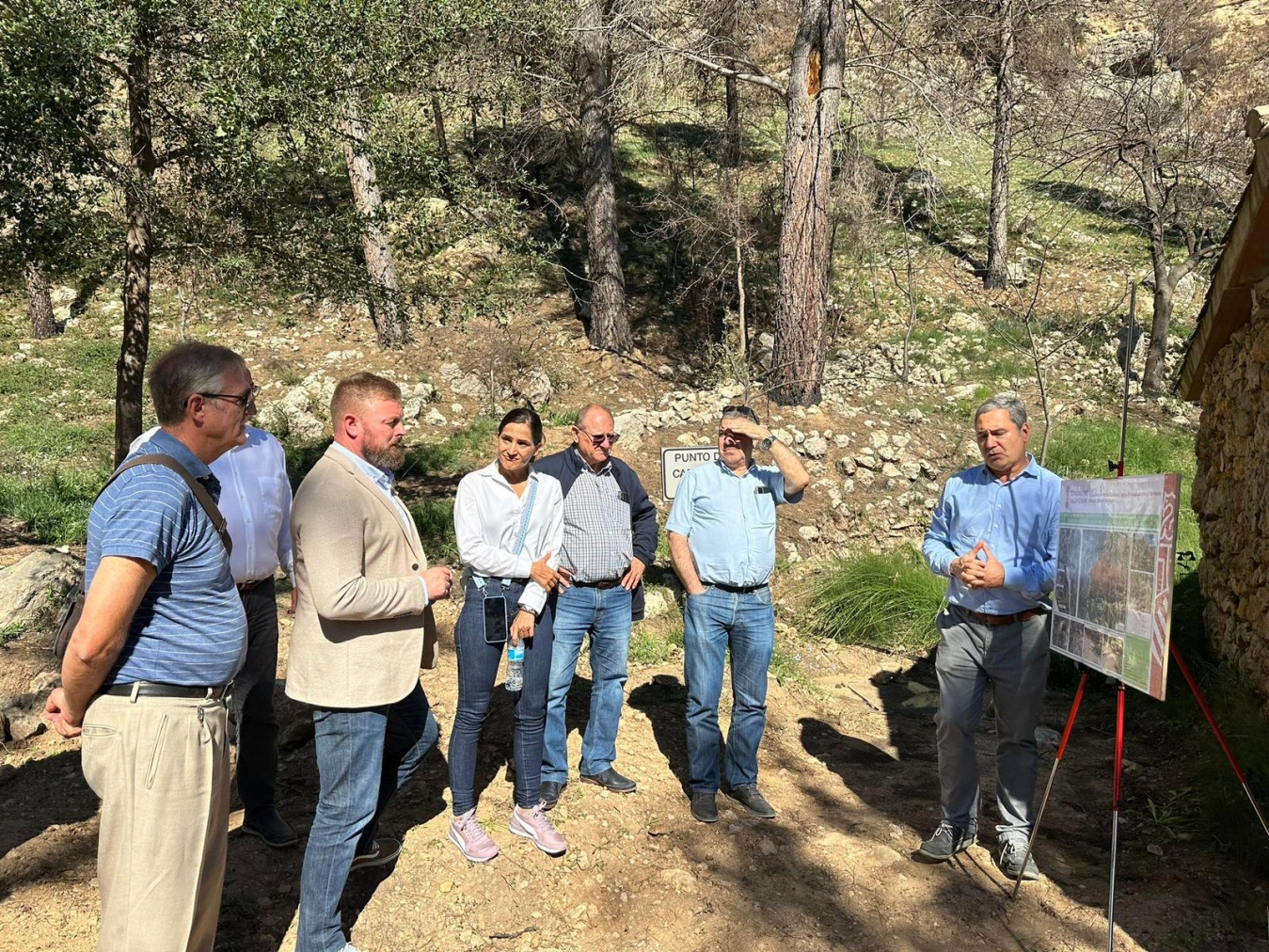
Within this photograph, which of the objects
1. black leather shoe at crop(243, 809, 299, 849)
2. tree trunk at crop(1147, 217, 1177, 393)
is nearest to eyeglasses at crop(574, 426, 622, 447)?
black leather shoe at crop(243, 809, 299, 849)

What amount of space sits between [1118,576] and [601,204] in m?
11.5

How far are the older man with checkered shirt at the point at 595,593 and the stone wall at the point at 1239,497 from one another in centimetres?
335

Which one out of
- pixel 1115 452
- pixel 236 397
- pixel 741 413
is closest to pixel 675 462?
pixel 741 413

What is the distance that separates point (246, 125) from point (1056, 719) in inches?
293

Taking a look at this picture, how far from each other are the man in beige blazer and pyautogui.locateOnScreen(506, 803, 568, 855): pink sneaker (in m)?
1.04

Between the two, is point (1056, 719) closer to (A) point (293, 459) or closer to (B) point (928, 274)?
(A) point (293, 459)

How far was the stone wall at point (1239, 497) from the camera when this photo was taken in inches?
188

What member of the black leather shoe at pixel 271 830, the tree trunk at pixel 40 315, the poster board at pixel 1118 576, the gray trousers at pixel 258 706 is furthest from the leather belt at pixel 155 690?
the tree trunk at pixel 40 315

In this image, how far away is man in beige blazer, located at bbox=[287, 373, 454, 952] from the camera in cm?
285

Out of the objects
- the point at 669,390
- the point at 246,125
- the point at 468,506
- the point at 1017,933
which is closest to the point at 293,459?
the point at 246,125

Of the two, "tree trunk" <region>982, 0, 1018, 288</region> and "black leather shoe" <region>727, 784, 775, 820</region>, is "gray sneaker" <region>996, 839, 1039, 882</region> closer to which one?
"black leather shoe" <region>727, 784, 775, 820</region>

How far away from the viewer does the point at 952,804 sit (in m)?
4.07

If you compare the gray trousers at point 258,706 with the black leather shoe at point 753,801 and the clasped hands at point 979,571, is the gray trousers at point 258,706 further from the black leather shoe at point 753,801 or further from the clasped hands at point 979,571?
the clasped hands at point 979,571

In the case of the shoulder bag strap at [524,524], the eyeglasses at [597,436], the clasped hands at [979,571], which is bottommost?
the clasped hands at [979,571]
